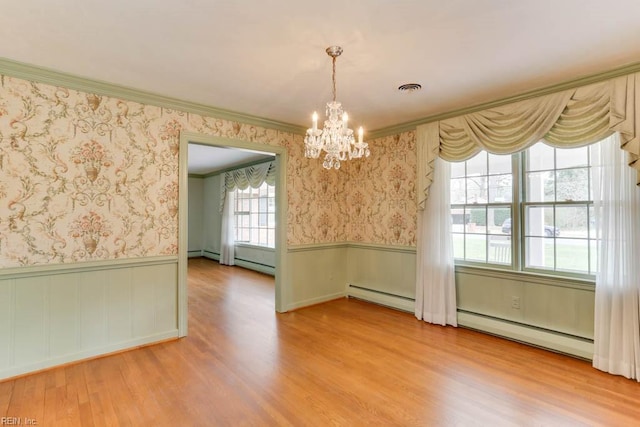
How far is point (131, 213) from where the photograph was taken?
320 cm

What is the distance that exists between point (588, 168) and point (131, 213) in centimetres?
446

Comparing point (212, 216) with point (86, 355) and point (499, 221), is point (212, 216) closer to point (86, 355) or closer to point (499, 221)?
point (86, 355)

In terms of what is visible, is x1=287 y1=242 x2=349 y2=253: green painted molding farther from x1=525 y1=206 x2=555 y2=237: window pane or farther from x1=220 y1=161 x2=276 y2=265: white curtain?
x1=220 y1=161 x2=276 y2=265: white curtain

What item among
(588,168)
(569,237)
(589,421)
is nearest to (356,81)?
(588,168)

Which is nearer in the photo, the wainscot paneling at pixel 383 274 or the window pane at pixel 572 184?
the window pane at pixel 572 184

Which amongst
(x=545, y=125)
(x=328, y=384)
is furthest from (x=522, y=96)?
(x=328, y=384)

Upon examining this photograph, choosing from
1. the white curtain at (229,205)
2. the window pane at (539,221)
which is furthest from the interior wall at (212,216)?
the window pane at (539,221)

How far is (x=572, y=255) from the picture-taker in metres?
3.09

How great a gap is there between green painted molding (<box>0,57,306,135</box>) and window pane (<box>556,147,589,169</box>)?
10.8ft

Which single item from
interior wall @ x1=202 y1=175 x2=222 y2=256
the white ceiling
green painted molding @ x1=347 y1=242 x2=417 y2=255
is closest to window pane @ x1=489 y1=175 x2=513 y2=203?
green painted molding @ x1=347 y1=242 x2=417 y2=255

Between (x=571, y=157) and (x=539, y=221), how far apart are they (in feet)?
2.25

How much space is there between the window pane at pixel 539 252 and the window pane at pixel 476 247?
1.41 ft

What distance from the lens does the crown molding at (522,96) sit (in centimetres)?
268

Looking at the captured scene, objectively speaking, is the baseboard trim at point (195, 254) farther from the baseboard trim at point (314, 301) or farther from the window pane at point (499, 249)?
the window pane at point (499, 249)
